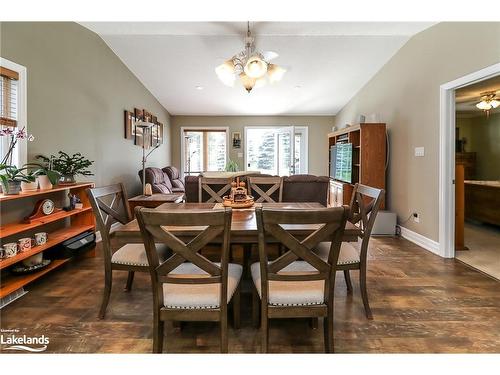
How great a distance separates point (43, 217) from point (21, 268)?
468 millimetres

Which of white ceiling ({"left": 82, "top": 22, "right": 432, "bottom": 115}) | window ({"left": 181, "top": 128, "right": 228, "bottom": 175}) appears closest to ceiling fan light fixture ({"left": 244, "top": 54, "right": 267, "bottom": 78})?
white ceiling ({"left": 82, "top": 22, "right": 432, "bottom": 115})

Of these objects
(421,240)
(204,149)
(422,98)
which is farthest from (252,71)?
(204,149)

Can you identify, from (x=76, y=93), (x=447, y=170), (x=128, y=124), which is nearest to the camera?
(x=447, y=170)

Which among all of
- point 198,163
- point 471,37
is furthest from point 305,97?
point 471,37

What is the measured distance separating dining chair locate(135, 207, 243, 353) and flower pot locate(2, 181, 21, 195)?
1.70 m

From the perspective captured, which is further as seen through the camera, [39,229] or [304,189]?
[304,189]

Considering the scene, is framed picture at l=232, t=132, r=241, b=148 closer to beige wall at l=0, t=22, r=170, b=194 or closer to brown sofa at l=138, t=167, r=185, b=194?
brown sofa at l=138, t=167, r=185, b=194

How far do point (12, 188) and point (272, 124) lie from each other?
6.79m

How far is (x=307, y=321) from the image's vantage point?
2.15 meters

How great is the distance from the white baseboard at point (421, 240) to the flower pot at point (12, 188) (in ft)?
14.2

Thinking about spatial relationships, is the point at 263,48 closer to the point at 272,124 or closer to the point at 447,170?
the point at 447,170

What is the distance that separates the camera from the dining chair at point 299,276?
1475mm

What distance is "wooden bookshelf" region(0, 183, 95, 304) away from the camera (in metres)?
2.41

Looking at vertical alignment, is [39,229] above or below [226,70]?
below
